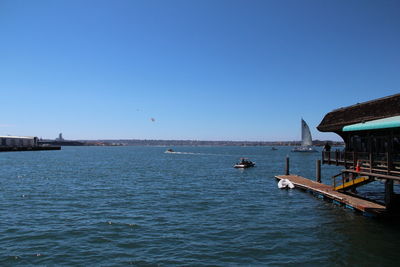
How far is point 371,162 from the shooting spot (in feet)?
70.7

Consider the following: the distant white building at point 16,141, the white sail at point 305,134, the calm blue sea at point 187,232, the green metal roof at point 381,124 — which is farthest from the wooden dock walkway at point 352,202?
the distant white building at point 16,141

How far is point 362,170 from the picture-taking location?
22.6 metres

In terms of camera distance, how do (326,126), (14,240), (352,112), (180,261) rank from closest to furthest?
1. (180,261)
2. (14,240)
3. (352,112)
4. (326,126)

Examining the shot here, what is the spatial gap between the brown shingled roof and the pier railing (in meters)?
2.36

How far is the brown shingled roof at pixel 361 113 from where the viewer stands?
875 inches

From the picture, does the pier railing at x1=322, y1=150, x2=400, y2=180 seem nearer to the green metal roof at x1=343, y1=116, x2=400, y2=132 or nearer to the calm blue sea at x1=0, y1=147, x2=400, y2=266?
the green metal roof at x1=343, y1=116, x2=400, y2=132

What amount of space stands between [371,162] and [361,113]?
5.24 m

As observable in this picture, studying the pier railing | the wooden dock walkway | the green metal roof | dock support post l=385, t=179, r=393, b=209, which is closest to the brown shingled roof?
the green metal roof

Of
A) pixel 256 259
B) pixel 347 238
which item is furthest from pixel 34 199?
pixel 347 238

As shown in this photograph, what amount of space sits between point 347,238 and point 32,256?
1580cm

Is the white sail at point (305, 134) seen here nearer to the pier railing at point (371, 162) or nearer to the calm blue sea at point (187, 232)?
the calm blue sea at point (187, 232)

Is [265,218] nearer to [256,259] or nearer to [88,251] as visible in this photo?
[256,259]

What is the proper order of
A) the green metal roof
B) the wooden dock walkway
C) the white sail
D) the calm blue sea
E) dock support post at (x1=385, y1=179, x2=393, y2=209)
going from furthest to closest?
the white sail → dock support post at (x1=385, y1=179, x2=393, y2=209) → the wooden dock walkway → the green metal roof → the calm blue sea

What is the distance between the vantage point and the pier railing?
64.4 feet
